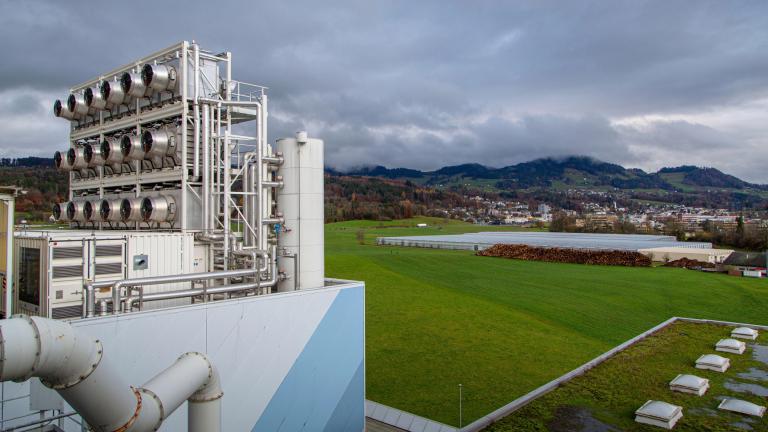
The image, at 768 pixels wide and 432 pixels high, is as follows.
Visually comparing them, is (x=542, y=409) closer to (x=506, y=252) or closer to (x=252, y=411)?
(x=252, y=411)

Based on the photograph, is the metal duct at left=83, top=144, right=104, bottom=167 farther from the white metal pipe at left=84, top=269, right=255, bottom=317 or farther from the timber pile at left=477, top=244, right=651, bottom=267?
the timber pile at left=477, top=244, right=651, bottom=267

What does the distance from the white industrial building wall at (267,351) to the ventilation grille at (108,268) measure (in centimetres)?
340

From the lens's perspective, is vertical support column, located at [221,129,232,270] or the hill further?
the hill

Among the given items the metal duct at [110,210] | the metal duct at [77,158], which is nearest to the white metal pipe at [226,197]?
the metal duct at [110,210]

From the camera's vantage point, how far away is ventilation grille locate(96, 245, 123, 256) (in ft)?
41.5

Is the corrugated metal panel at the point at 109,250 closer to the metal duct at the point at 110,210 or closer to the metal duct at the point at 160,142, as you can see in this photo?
the metal duct at the point at 160,142

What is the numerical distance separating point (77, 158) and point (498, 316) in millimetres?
21541

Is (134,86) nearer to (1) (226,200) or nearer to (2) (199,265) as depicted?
(1) (226,200)

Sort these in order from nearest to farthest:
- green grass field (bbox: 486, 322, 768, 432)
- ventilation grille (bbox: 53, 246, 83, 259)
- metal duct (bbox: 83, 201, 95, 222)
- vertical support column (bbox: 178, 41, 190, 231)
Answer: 1. ventilation grille (bbox: 53, 246, 83, 259)
2. green grass field (bbox: 486, 322, 768, 432)
3. vertical support column (bbox: 178, 41, 190, 231)
4. metal duct (bbox: 83, 201, 95, 222)

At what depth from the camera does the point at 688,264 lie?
5200 centimetres

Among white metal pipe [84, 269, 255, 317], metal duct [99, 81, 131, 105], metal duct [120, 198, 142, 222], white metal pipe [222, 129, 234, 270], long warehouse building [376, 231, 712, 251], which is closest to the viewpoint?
white metal pipe [84, 269, 255, 317]

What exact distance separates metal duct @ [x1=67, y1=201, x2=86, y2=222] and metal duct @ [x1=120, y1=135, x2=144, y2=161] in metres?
3.50

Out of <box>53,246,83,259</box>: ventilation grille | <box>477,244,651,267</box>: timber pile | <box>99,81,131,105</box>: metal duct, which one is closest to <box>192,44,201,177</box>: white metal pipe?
<box>99,81,131,105</box>: metal duct

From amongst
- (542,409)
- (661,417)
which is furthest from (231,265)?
(661,417)
